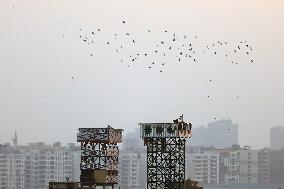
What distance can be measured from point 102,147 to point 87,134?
373cm

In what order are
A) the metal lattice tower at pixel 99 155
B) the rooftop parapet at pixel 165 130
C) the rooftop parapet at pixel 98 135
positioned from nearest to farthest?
1. the rooftop parapet at pixel 165 130
2. the metal lattice tower at pixel 99 155
3. the rooftop parapet at pixel 98 135

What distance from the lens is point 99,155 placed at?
13288cm

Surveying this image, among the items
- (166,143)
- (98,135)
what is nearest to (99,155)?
(98,135)

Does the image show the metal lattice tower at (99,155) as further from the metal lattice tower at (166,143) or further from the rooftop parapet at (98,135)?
the metal lattice tower at (166,143)

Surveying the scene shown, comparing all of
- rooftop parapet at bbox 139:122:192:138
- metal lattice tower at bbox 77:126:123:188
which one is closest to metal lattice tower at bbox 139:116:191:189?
rooftop parapet at bbox 139:122:192:138

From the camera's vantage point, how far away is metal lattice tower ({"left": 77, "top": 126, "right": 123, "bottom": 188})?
132 metres

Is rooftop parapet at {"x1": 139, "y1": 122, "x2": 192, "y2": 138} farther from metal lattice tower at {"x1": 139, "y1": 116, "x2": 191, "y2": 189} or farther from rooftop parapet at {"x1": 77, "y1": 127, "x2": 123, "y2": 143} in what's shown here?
rooftop parapet at {"x1": 77, "y1": 127, "x2": 123, "y2": 143}

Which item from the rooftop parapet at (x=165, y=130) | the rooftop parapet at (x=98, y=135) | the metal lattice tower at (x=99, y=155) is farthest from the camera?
the rooftop parapet at (x=98, y=135)

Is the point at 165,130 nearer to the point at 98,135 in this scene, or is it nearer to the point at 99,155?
the point at 99,155

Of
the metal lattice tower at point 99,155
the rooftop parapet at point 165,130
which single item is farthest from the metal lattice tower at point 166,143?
the metal lattice tower at point 99,155

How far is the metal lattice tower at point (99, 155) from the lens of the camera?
132m

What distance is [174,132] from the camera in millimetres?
109812

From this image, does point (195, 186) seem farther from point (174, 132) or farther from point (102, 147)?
point (102, 147)

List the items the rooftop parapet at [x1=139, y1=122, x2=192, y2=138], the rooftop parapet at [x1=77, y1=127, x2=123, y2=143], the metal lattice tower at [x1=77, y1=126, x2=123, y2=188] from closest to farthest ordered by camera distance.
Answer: the rooftop parapet at [x1=139, y1=122, x2=192, y2=138] < the metal lattice tower at [x1=77, y1=126, x2=123, y2=188] < the rooftop parapet at [x1=77, y1=127, x2=123, y2=143]
